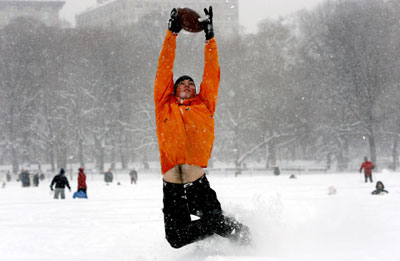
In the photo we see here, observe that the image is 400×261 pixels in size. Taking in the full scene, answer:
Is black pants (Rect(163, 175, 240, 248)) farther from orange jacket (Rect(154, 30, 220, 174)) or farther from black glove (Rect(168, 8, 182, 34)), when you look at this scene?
black glove (Rect(168, 8, 182, 34))

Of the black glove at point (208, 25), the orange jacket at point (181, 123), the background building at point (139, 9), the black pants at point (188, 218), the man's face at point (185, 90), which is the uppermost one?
the background building at point (139, 9)

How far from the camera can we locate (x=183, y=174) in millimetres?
4719

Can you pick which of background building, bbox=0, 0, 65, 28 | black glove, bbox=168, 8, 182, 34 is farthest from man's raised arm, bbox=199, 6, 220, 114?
background building, bbox=0, 0, 65, 28

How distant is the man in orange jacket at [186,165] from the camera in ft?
15.3

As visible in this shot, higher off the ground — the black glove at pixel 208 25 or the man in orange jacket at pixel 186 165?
the black glove at pixel 208 25

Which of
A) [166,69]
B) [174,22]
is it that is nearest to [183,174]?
[166,69]

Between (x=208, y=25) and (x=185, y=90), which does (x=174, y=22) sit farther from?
(x=185, y=90)

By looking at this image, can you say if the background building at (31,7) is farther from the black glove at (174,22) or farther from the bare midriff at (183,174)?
the bare midriff at (183,174)

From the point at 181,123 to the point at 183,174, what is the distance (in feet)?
1.61

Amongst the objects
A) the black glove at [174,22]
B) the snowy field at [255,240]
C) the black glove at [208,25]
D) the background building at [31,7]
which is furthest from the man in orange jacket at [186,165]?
the background building at [31,7]

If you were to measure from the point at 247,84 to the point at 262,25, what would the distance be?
6232 mm

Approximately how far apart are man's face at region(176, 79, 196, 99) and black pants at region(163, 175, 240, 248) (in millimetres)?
827

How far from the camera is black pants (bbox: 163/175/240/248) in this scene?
15.4 ft

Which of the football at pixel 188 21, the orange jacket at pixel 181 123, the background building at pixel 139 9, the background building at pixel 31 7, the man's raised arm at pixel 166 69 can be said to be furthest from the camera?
the background building at pixel 31 7
